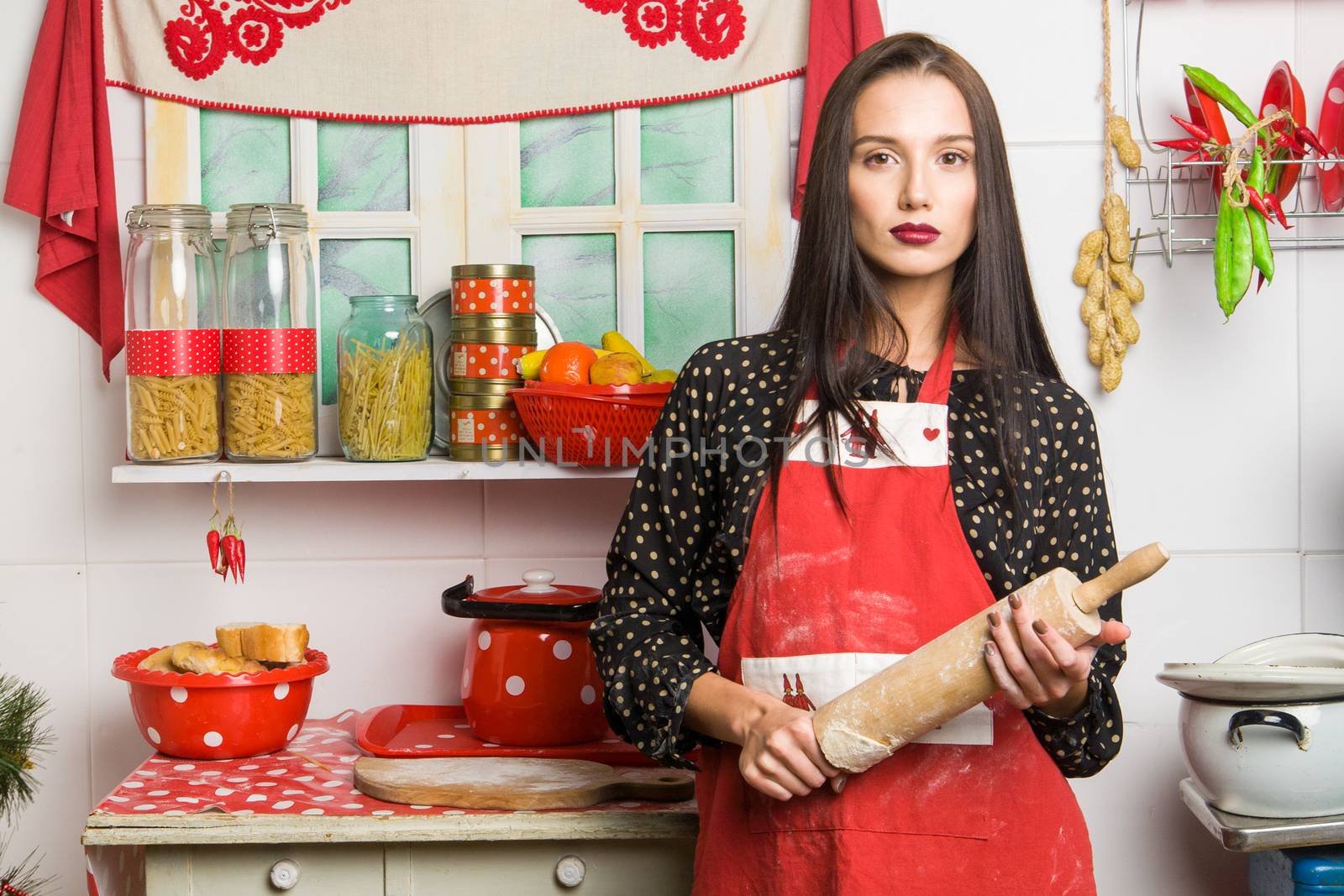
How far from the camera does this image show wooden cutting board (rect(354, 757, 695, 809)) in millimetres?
1359

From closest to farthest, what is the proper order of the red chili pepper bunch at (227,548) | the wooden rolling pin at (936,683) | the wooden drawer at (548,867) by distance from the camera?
the wooden rolling pin at (936,683)
the wooden drawer at (548,867)
the red chili pepper bunch at (227,548)

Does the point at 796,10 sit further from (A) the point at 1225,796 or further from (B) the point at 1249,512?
(A) the point at 1225,796

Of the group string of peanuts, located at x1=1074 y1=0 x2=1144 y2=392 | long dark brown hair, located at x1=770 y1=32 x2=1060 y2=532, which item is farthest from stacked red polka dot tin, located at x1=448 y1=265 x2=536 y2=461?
string of peanuts, located at x1=1074 y1=0 x2=1144 y2=392

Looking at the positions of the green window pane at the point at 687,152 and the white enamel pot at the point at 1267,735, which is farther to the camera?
the green window pane at the point at 687,152

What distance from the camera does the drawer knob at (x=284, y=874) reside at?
1.35 metres

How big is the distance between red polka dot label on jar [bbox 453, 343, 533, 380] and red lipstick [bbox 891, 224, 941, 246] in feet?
2.08

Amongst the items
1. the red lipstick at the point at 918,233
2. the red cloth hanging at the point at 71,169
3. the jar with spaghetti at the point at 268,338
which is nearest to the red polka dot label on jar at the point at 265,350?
the jar with spaghetti at the point at 268,338

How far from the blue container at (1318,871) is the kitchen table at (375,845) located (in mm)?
686

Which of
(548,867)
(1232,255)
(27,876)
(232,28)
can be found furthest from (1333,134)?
(27,876)

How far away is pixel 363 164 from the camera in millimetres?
1743

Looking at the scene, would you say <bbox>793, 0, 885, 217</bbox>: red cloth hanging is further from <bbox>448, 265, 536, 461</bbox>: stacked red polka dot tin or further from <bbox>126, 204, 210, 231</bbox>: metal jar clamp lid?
<bbox>126, 204, 210, 231</bbox>: metal jar clamp lid

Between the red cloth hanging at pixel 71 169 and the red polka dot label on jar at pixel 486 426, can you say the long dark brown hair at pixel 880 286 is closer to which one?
the red polka dot label on jar at pixel 486 426

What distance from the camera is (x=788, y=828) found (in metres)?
1.09

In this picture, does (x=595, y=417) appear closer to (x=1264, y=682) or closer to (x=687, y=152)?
(x=687, y=152)
